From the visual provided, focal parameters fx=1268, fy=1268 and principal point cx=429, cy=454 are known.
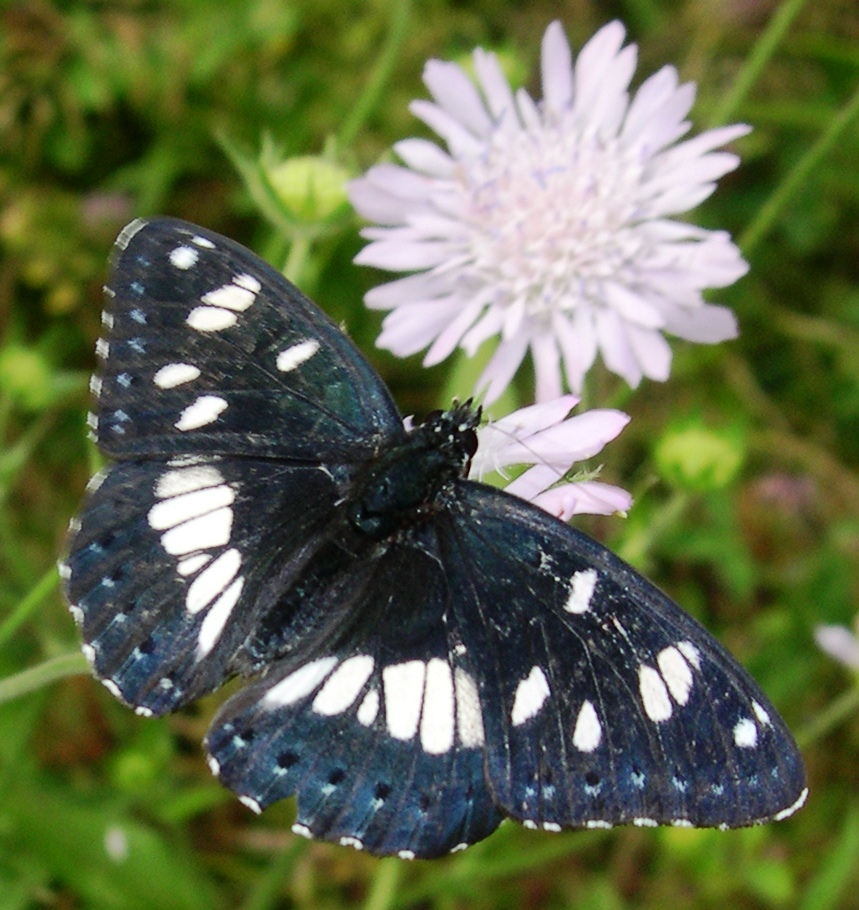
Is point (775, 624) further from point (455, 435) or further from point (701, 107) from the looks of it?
point (455, 435)

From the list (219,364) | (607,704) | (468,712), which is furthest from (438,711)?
(219,364)

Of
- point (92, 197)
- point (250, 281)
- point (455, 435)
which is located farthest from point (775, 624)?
point (92, 197)

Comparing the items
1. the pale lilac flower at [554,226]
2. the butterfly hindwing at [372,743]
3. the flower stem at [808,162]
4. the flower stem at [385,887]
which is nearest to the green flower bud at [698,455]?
the pale lilac flower at [554,226]

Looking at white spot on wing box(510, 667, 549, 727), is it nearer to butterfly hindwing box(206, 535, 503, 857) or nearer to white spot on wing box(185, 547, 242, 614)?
butterfly hindwing box(206, 535, 503, 857)

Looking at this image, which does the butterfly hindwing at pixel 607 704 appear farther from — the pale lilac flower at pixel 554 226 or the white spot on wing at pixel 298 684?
the pale lilac flower at pixel 554 226

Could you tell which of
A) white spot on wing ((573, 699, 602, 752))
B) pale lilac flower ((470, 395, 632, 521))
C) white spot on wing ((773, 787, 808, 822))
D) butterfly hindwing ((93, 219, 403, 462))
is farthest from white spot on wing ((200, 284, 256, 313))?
white spot on wing ((773, 787, 808, 822))
